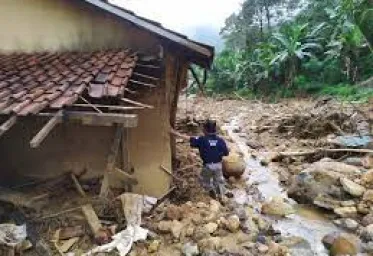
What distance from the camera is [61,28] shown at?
7.94 meters

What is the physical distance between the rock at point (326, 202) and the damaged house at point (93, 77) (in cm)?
292

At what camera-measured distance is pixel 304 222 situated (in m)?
7.85

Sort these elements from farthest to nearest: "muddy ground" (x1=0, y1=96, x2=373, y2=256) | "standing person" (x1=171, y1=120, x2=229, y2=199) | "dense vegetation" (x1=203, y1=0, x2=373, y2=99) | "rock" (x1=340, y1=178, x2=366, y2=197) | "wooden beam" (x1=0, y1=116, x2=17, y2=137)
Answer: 1. "dense vegetation" (x1=203, y1=0, x2=373, y2=99)
2. "rock" (x1=340, y1=178, x2=366, y2=197)
3. "standing person" (x1=171, y1=120, x2=229, y2=199)
4. "muddy ground" (x1=0, y1=96, x2=373, y2=256)
5. "wooden beam" (x1=0, y1=116, x2=17, y2=137)

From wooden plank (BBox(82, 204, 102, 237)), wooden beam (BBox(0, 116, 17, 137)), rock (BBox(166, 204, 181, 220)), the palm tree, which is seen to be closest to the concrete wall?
rock (BBox(166, 204, 181, 220))

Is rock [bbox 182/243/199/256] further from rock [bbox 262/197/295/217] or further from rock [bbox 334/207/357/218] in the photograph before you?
rock [bbox 334/207/357/218]

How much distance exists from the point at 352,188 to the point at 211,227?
3.24 m

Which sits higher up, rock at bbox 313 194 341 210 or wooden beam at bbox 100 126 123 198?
wooden beam at bbox 100 126 123 198

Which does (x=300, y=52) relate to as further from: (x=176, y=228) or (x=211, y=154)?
(x=176, y=228)

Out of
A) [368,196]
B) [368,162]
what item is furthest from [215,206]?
[368,162]

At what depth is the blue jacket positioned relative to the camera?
8.07 m

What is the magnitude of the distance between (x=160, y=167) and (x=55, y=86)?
2514 mm

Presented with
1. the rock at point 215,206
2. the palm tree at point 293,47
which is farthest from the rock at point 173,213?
the palm tree at point 293,47

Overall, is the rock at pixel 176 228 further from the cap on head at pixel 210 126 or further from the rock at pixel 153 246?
the cap on head at pixel 210 126

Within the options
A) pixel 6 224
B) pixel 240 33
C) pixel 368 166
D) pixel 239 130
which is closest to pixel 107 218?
pixel 6 224
